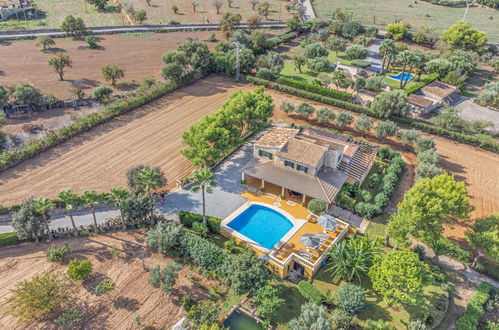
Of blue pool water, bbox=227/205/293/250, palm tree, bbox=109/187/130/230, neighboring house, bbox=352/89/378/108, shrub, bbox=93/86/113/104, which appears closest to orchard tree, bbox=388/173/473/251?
blue pool water, bbox=227/205/293/250

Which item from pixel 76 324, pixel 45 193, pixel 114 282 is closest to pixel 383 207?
pixel 114 282

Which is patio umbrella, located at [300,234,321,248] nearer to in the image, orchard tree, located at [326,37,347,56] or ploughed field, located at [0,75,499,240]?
ploughed field, located at [0,75,499,240]

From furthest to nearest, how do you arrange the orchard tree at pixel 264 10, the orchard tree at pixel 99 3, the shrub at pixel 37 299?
the orchard tree at pixel 264 10, the orchard tree at pixel 99 3, the shrub at pixel 37 299

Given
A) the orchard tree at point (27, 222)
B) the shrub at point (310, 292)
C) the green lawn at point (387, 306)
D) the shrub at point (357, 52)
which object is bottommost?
the green lawn at point (387, 306)

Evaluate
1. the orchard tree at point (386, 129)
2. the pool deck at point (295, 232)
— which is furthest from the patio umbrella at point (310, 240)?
the orchard tree at point (386, 129)

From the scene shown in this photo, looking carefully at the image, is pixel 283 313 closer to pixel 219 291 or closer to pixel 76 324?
pixel 219 291

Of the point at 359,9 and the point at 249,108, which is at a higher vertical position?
the point at 359,9

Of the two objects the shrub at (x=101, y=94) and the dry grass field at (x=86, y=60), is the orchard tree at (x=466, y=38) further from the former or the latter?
the shrub at (x=101, y=94)
